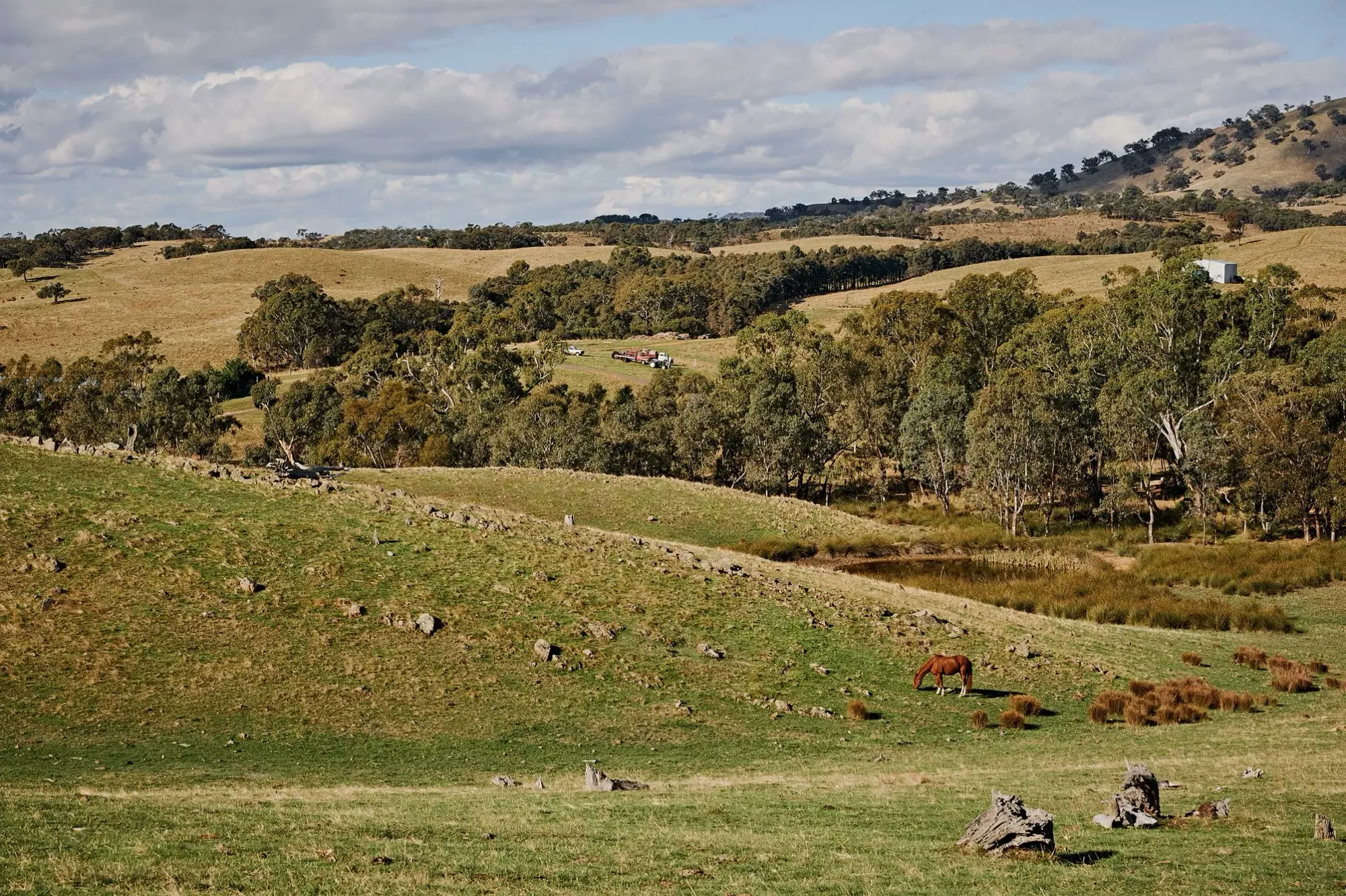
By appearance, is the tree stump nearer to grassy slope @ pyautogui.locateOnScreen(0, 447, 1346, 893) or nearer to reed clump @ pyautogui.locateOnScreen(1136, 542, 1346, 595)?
grassy slope @ pyautogui.locateOnScreen(0, 447, 1346, 893)

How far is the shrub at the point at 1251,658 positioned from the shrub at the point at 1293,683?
2850mm

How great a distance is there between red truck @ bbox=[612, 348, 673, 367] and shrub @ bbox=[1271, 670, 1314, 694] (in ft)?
374

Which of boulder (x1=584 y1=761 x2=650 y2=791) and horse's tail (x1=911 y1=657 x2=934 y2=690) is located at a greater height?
boulder (x1=584 y1=761 x2=650 y2=791)

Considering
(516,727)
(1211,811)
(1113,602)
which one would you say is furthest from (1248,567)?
(516,727)

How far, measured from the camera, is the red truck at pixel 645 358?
5851 inches

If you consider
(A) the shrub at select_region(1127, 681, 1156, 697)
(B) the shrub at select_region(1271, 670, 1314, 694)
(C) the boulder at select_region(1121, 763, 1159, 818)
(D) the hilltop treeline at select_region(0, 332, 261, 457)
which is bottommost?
(B) the shrub at select_region(1271, 670, 1314, 694)

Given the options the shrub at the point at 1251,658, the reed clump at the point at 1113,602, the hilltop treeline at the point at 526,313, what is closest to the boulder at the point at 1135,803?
the shrub at the point at 1251,658

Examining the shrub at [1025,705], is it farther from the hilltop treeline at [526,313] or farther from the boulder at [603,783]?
the hilltop treeline at [526,313]

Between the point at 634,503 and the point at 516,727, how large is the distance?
38.0m

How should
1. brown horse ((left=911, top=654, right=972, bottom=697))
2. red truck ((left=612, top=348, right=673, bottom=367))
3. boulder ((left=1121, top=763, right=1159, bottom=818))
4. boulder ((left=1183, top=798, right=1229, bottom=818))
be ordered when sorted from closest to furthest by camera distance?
1. boulder ((left=1183, top=798, right=1229, bottom=818))
2. boulder ((left=1121, top=763, right=1159, bottom=818))
3. brown horse ((left=911, top=654, right=972, bottom=697))
4. red truck ((left=612, top=348, right=673, bottom=367))

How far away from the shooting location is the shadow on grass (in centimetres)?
1600

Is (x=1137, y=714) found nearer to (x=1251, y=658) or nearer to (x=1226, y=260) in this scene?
(x=1251, y=658)

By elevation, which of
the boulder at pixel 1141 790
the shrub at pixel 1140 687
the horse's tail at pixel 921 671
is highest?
the boulder at pixel 1141 790

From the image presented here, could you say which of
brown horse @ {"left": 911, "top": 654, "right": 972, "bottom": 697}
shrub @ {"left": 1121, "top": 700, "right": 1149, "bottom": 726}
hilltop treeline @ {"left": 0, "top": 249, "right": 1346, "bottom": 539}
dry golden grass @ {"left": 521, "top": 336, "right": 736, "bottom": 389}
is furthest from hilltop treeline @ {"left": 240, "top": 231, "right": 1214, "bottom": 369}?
shrub @ {"left": 1121, "top": 700, "right": 1149, "bottom": 726}
